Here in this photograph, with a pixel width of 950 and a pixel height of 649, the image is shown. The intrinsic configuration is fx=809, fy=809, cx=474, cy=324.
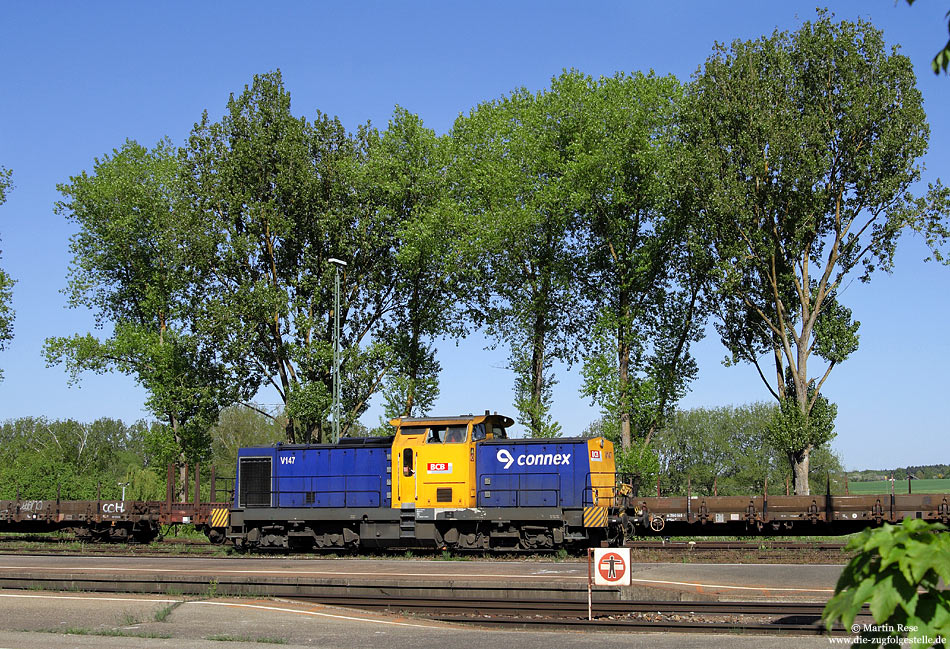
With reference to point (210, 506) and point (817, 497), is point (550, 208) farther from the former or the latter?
point (210, 506)

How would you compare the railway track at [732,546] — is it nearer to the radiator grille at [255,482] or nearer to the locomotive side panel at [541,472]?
the locomotive side panel at [541,472]

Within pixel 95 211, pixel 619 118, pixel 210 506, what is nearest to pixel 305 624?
pixel 210 506

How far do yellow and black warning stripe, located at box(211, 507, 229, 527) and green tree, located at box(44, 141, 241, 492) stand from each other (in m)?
10.8

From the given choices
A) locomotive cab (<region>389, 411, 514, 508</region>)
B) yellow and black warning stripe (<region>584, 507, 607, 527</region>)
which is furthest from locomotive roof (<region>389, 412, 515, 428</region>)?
→ yellow and black warning stripe (<region>584, 507, 607, 527</region>)

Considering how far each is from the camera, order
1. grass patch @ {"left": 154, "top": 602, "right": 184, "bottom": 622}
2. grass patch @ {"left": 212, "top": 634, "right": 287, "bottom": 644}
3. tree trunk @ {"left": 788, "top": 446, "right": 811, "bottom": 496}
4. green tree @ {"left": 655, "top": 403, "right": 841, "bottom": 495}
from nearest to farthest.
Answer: grass patch @ {"left": 212, "top": 634, "right": 287, "bottom": 644}
grass patch @ {"left": 154, "top": 602, "right": 184, "bottom": 622}
tree trunk @ {"left": 788, "top": 446, "right": 811, "bottom": 496}
green tree @ {"left": 655, "top": 403, "right": 841, "bottom": 495}

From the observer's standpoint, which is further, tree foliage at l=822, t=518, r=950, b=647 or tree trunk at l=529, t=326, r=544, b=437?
tree trunk at l=529, t=326, r=544, b=437

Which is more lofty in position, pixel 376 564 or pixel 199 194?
pixel 199 194

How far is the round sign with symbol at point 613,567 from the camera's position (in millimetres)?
14375

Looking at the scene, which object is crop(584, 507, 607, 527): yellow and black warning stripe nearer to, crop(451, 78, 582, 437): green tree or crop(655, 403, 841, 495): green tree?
crop(451, 78, 582, 437): green tree

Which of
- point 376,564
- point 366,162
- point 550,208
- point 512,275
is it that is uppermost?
point 366,162

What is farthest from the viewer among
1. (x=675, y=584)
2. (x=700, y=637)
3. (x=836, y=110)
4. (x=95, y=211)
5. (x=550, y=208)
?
(x=95, y=211)

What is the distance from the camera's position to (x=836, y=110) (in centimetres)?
3256

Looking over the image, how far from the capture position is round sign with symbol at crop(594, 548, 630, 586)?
14375 millimetres

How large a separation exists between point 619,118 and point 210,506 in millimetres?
23765
